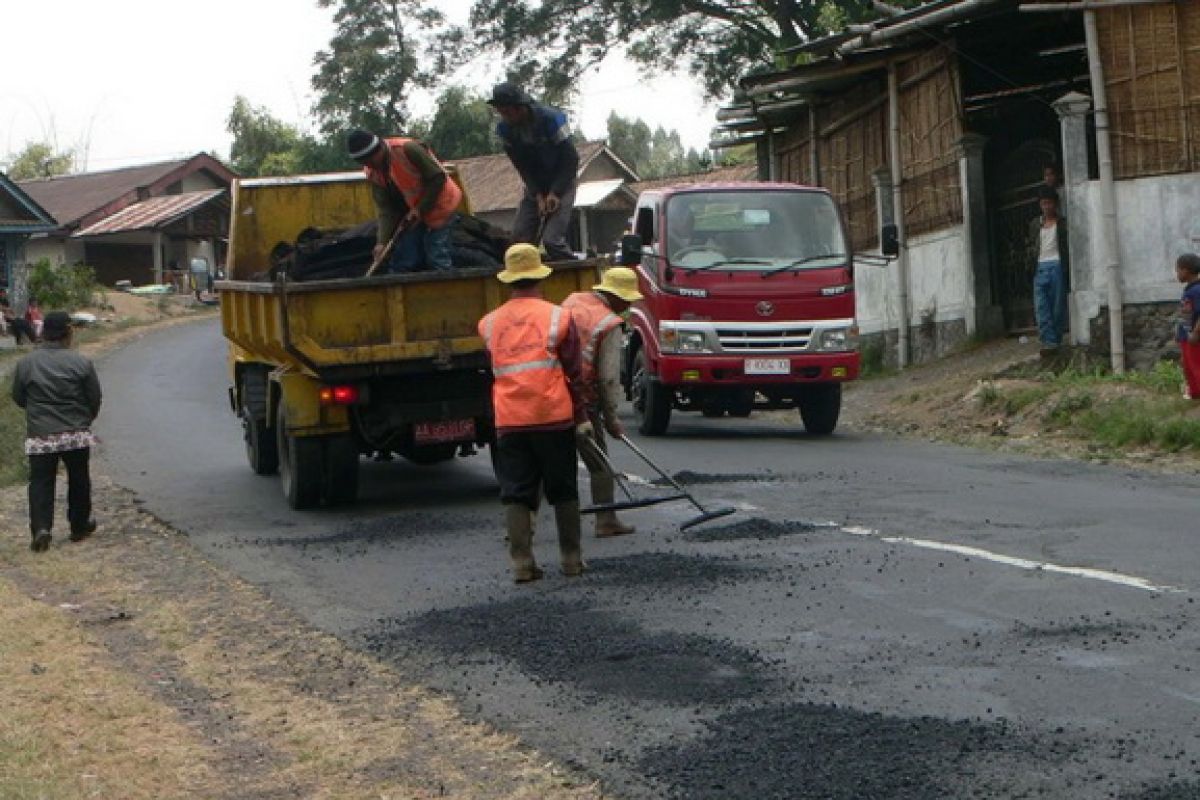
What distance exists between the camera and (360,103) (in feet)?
204

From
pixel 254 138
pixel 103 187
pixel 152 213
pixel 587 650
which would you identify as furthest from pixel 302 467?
pixel 254 138

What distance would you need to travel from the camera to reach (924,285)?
85.4ft

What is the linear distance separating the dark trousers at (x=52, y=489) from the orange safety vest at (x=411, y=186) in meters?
2.93

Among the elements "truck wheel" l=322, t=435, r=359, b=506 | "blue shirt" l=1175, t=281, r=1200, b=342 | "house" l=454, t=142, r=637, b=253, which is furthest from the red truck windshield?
"house" l=454, t=142, r=637, b=253

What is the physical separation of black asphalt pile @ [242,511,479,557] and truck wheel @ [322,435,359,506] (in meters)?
0.60

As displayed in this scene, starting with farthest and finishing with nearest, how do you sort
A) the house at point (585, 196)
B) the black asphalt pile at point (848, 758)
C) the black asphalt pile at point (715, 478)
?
the house at point (585, 196) → the black asphalt pile at point (715, 478) → the black asphalt pile at point (848, 758)

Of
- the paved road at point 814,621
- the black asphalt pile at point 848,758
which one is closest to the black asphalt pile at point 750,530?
the paved road at point 814,621

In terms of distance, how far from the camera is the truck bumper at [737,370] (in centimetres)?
1789

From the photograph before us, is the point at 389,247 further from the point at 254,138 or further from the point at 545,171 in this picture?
the point at 254,138

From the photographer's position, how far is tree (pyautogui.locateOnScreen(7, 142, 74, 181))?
106812mm

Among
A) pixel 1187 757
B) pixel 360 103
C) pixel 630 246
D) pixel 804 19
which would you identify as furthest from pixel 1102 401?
pixel 360 103

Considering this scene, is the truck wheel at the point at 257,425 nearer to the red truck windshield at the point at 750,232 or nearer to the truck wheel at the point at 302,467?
the truck wheel at the point at 302,467

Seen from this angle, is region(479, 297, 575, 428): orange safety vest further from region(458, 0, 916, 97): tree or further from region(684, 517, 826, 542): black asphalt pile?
region(458, 0, 916, 97): tree

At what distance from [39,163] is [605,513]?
103 metres
